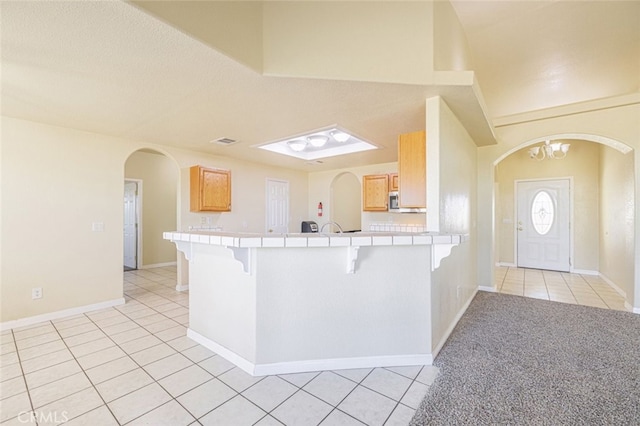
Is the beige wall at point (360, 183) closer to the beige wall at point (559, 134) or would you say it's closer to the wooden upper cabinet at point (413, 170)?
the beige wall at point (559, 134)

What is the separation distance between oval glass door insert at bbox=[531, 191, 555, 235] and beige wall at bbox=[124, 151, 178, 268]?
8.17m

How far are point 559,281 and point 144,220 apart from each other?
8780 millimetres

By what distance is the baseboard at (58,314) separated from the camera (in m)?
3.06

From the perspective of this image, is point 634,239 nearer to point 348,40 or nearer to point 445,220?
point 445,220

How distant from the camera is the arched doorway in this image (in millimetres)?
8227

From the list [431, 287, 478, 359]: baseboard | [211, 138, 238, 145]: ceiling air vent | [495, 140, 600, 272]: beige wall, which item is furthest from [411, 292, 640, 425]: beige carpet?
[211, 138, 238, 145]: ceiling air vent

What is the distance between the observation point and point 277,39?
2113 mm

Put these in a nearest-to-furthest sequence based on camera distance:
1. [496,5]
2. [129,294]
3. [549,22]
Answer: [496,5], [549,22], [129,294]

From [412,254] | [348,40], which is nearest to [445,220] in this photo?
[412,254]

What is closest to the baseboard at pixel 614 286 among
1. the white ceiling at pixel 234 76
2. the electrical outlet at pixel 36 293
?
the white ceiling at pixel 234 76

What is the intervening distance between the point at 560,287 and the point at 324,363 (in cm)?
470

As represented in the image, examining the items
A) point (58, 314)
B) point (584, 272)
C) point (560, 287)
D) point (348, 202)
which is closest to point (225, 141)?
point (58, 314)

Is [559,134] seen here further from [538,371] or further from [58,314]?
[58,314]

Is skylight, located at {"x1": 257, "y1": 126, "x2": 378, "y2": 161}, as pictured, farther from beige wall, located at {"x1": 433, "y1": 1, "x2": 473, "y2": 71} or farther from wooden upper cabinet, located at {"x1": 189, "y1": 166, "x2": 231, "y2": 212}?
beige wall, located at {"x1": 433, "y1": 1, "x2": 473, "y2": 71}
